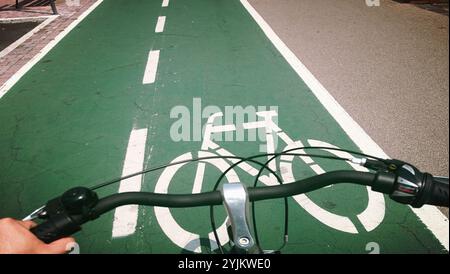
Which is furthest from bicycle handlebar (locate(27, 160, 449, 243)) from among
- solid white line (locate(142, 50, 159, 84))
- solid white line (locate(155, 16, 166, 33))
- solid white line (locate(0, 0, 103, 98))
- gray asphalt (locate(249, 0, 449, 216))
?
solid white line (locate(155, 16, 166, 33))

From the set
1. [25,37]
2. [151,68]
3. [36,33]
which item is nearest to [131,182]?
[151,68]

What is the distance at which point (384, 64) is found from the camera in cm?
638

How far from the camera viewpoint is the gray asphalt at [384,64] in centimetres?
434

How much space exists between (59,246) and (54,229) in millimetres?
76

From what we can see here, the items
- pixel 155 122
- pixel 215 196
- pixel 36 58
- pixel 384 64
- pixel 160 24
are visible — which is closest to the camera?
pixel 215 196

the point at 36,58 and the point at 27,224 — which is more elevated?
the point at 27,224

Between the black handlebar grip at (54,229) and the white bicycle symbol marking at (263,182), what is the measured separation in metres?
1.96

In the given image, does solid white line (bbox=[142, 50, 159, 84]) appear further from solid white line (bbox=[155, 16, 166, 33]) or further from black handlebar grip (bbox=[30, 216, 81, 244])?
black handlebar grip (bbox=[30, 216, 81, 244])

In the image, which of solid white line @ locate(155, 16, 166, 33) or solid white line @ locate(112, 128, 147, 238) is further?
solid white line @ locate(155, 16, 166, 33)

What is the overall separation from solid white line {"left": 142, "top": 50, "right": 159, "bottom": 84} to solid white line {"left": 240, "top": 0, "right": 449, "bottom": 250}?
304 cm

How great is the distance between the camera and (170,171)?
3.89 meters

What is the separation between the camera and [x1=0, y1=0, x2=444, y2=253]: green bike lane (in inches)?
125

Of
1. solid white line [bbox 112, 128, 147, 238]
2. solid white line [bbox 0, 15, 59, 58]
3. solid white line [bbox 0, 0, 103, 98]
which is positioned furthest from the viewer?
solid white line [bbox 0, 15, 59, 58]

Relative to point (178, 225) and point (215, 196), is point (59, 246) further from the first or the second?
point (178, 225)
